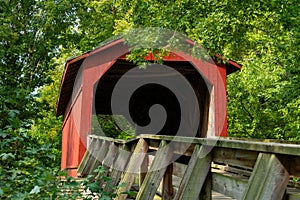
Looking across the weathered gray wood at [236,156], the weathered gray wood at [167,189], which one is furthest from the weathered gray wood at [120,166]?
the weathered gray wood at [236,156]

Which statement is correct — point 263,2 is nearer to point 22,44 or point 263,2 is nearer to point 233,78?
point 233,78

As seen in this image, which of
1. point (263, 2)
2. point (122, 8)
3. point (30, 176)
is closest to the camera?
point (30, 176)

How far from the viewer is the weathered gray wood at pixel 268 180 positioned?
6.20 ft

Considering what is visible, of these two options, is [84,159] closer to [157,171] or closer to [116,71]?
[116,71]

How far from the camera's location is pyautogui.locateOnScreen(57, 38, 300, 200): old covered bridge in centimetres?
207

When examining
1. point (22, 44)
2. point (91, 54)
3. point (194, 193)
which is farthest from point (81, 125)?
point (22, 44)

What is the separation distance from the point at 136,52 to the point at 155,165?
21.3 feet

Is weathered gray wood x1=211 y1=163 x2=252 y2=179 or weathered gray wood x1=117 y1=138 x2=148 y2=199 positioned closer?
weathered gray wood x1=117 y1=138 x2=148 y2=199

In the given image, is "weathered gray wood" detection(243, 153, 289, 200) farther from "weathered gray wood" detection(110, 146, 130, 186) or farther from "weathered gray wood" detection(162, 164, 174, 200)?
"weathered gray wood" detection(110, 146, 130, 186)

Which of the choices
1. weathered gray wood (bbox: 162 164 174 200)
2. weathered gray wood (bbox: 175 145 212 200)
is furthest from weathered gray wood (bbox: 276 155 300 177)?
weathered gray wood (bbox: 162 164 174 200)

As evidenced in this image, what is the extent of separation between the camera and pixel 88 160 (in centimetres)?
891

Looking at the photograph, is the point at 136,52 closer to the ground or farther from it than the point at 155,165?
farther from it

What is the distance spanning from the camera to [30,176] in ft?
12.1

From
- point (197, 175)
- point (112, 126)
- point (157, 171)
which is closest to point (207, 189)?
point (197, 175)
